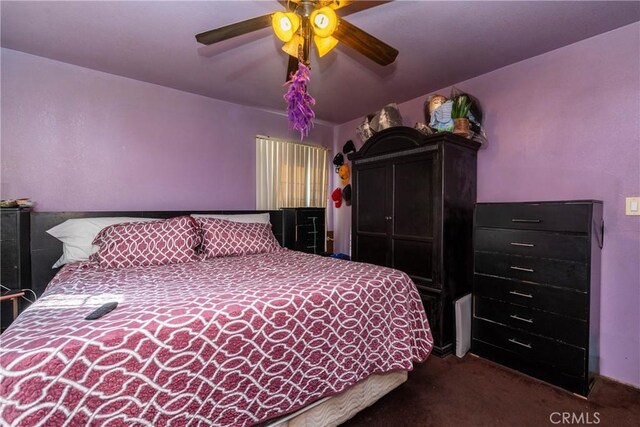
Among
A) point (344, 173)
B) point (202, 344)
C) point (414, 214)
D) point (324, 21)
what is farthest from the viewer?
point (344, 173)

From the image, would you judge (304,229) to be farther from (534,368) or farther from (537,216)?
(534,368)

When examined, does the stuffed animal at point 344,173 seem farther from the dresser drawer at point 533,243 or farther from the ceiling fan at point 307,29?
the ceiling fan at point 307,29

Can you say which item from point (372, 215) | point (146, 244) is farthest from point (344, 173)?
point (146, 244)

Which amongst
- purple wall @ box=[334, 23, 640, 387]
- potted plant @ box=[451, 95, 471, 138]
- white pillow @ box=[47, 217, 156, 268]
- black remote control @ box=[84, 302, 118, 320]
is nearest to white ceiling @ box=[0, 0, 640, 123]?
purple wall @ box=[334, 23, 640, 387]

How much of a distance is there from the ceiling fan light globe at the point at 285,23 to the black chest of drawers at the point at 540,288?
5.68 feet

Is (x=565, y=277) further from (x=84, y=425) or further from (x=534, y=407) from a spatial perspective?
(x=84, y=425)

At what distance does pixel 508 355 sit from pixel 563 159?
1.43 meters

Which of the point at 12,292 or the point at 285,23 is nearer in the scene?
the point at 285,23

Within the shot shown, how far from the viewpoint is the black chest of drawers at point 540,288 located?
69.1 inches

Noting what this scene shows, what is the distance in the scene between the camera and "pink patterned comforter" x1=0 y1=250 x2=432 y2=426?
32.1 inches

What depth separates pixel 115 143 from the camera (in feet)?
8.36

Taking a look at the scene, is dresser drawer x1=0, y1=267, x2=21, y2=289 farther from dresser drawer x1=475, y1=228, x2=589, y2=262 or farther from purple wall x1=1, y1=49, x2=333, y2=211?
dresser drawer x1=475, y1=228, x2=589, y2=262

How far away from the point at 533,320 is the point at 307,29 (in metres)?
2.20

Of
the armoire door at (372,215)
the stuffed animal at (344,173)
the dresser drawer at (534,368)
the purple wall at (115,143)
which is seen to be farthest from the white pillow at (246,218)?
the dresser drawer at (534,368)
